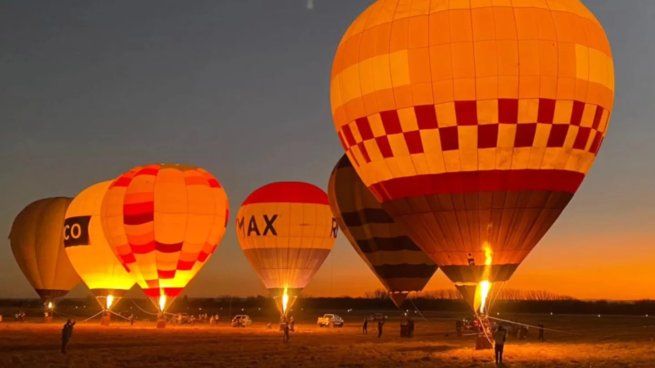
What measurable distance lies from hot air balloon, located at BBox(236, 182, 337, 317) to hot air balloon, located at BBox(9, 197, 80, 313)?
478 inches

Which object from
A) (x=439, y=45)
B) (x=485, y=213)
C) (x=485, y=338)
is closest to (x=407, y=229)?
(x=485, y=213)

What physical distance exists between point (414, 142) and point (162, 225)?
15525 mm

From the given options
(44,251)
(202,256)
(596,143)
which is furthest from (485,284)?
(44,251)

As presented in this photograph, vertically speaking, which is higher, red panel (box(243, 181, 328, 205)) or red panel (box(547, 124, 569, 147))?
red panel (box(243, 181, 328, 205))

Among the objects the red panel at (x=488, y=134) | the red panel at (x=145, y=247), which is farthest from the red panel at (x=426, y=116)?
the red panel at (x=145, y=247)

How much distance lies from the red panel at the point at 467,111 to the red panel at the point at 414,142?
3.87ft

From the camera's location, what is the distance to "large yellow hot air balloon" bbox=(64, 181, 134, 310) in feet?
113

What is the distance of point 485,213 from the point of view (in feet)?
57.7

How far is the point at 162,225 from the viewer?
30.1 m

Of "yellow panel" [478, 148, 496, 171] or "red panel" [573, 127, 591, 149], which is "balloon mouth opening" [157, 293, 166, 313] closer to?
"yellow panel" [478, 148, 496, 171]

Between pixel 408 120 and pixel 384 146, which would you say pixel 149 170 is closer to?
pixel 384 146

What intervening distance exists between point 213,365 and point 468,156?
25.4ft

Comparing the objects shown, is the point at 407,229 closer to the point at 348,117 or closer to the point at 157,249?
the point at 348,117

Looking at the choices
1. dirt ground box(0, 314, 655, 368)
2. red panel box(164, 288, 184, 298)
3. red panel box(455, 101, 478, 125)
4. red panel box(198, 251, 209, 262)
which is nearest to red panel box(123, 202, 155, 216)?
red panel box(198, 251, 209, 262)
